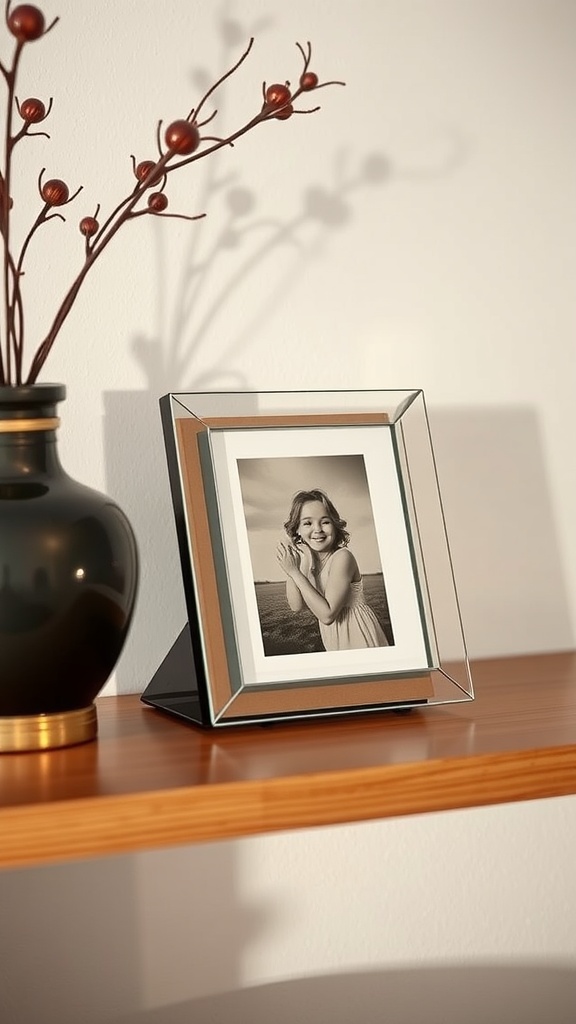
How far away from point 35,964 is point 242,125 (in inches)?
35.9

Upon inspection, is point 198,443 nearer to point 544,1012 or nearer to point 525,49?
point 525,49

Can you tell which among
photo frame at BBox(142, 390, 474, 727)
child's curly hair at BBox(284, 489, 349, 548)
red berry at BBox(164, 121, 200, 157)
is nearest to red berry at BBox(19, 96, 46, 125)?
red berry at BBox(164, 121, 200, 157)

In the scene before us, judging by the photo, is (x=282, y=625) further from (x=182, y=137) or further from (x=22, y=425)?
(x=182, y=137)

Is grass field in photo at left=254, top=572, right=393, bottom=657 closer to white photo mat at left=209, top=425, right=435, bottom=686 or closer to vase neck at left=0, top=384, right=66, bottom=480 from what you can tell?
white photo mat at left=209, top=425, right=435, bottom=686

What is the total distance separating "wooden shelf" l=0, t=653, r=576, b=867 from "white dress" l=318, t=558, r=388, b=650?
0.22 feet

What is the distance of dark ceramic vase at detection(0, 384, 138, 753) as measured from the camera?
815 mm

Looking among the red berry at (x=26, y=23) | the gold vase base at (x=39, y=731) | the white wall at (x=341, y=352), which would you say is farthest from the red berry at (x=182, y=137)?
the gold vase base at (x=39, y=731)

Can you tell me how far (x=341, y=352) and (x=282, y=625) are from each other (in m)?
0.40

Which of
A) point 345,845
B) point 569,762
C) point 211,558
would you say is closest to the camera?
point 569,762

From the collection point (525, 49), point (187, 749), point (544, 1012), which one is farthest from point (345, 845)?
point (525, 49)

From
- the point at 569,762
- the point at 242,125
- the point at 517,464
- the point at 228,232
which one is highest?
the point at 242,125

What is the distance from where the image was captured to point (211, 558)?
3.12 ft

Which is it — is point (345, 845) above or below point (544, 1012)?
above

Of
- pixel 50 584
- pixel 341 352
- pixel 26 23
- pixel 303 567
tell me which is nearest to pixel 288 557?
pixel 303 567
